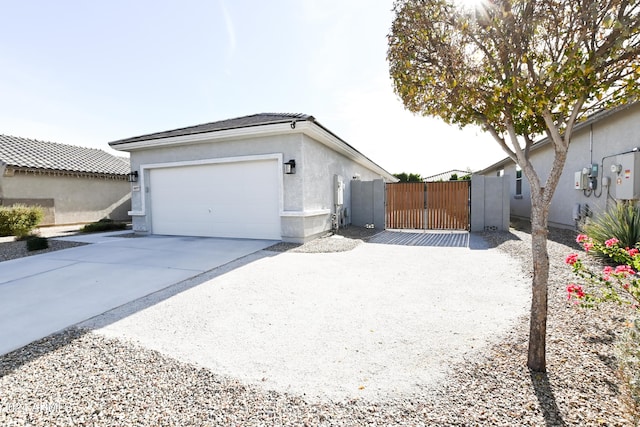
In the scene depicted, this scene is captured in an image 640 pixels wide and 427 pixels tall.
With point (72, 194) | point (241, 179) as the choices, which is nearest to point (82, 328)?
point (241, 179)

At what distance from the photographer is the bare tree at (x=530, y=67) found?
2.09 m

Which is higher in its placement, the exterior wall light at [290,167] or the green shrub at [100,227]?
the exterior wall light at [290,167]

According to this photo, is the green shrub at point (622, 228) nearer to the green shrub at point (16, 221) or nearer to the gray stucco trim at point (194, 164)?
the gray stucco trim at point (194, 164)

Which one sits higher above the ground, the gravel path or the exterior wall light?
the exterior wall light

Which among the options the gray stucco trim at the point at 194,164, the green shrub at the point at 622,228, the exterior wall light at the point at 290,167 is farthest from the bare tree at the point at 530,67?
the gray stucco trim at the point at 194,164

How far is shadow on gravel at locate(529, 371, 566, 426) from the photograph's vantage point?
69.4 inches

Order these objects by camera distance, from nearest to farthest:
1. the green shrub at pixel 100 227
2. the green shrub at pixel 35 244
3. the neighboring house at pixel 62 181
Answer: the green shrub at pixel 35 244 → the green shrub at pixel 100 227 → the neighboring house at pixel 62 181

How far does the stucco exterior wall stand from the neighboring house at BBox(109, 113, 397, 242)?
671 centimetres

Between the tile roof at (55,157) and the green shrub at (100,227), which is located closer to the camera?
the green shrub at (100,227)

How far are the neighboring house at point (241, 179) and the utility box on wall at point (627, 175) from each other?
7402 millimetres

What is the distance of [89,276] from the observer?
17.3 ft

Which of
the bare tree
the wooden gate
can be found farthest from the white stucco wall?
the bare tree

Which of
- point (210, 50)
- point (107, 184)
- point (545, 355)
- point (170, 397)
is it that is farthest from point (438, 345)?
point (107, 184)

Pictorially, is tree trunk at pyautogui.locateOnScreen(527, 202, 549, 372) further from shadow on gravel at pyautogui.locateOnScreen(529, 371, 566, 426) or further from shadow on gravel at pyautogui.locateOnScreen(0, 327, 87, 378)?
shadow on gravel at pyautogui.locateOnScreen(0, 327, 87, 378)
